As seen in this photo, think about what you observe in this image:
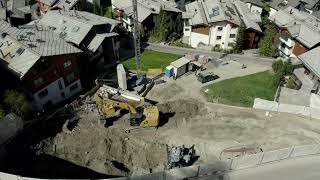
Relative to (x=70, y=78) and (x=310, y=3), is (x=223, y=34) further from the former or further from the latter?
(x=70, y=78)

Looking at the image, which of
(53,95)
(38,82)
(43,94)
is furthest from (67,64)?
(43,94)

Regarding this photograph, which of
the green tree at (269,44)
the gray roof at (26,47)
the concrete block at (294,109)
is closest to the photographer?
the gray roof at (26,47)

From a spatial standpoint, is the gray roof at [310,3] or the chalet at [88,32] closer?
the chalet at [88,32]

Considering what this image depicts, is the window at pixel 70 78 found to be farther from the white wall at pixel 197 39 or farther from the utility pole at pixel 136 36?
the white wall at pixel 197 39

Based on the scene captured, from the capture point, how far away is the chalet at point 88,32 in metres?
59.8

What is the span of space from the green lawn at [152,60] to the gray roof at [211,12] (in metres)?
8.92

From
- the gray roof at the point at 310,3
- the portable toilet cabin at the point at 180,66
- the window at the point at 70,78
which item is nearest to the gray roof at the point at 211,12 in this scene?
the portable toilet cabin at the point at 180,66

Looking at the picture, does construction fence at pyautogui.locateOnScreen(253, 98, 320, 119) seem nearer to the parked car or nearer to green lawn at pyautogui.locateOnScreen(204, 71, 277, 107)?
green lawn at pyautogui.locateOnScreen(204, 71, 277, 107)

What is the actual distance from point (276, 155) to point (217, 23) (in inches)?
1336

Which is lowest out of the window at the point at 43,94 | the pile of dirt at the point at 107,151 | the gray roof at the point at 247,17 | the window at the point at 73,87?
the pile of dirt at the point at 107,151

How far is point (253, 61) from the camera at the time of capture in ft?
216

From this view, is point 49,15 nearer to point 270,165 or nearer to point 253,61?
point 253,61

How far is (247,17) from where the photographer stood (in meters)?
69.9

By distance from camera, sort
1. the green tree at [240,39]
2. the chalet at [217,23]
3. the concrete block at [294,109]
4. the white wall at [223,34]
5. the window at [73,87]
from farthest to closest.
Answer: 1. the white wall at [223,34]
2. the chalet at [217,23]
3. the green tree at [240,39]
4. the window at [73,87]
5. the concrete block at [294,109]
